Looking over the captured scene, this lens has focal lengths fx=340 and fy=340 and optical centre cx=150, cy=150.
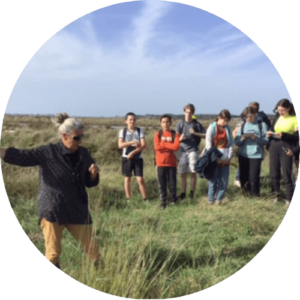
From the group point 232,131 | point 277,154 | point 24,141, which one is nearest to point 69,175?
point 24,141

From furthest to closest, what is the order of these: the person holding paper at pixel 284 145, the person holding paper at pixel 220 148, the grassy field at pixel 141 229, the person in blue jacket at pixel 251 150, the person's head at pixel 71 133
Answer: the person holding paper at pixel 284 145
the person in blue jacket at pixel 251 150
the person holding paper at pixel 220 148
the grassy field at pixel 141 229
the person's head at pixel 71 133

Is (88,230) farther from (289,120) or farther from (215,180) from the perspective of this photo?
(289,120)

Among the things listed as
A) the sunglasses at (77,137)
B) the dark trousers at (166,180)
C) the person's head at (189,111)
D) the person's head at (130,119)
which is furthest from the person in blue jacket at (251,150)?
the sunglasses at (77,137)

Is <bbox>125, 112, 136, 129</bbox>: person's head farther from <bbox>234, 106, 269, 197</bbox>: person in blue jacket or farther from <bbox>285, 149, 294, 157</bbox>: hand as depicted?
<bbox>285, 149, 294, 157</bbox>: hand

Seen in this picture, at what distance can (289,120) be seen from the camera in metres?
3.45

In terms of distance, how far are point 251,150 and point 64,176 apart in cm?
180

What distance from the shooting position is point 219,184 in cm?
338

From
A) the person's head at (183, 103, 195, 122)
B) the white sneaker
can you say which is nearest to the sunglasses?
the person's head at (183, 103, 195, 122)

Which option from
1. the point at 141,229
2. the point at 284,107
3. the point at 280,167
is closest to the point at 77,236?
the point at 141,229

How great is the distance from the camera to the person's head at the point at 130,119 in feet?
9.72

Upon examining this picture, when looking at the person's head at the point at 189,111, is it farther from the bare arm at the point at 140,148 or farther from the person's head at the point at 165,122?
the bare arm at the point at 140,148

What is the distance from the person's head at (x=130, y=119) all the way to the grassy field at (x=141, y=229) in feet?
0.17

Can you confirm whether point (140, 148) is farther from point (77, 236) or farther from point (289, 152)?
point (289, 152)

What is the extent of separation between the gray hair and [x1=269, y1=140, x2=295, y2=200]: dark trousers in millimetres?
1955
